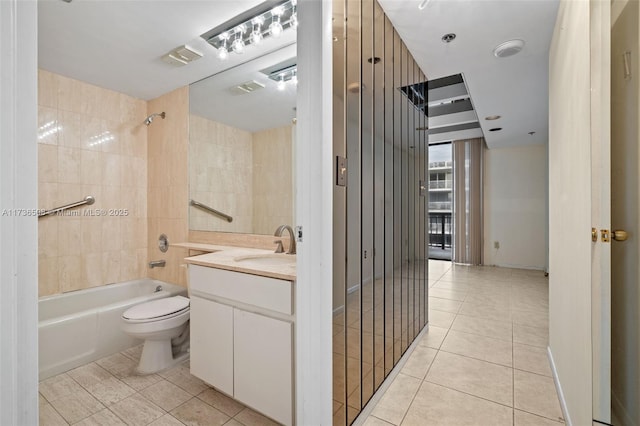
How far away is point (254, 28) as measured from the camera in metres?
2.04

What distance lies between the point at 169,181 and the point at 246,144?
1.12 metres

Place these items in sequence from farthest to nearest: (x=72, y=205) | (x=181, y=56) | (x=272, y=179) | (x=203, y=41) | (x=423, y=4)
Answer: (x=72, y=205), (x=272, y=179), (x=181, y=56), (x=203, y=41), (x=423, y=4)

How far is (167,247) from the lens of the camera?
121 inches

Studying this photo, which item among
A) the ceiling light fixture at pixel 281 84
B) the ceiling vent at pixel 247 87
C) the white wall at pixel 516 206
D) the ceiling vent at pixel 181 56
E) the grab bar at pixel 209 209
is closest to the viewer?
the ceiling vent at pixel 181 56

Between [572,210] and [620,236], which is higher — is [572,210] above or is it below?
above

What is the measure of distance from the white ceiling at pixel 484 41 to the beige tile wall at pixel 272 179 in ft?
3.87

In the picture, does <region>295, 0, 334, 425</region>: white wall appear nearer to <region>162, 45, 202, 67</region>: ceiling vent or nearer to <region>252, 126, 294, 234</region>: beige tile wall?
<region>252, 126, 294, 234</region>: beige tile wall

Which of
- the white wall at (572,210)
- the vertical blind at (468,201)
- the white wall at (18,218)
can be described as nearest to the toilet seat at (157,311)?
the white wall at (18,218)

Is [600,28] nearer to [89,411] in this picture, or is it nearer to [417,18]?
[417,18]

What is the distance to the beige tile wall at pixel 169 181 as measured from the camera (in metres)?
2.93

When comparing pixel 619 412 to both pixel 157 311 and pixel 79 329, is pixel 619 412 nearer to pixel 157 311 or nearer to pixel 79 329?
pixel 157 311

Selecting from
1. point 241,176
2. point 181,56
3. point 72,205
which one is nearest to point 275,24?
point 181,56

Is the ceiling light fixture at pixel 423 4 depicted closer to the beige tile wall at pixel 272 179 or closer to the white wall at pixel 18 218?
the beige tile wall at pixel 272 179

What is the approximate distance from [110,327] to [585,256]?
3226mm
